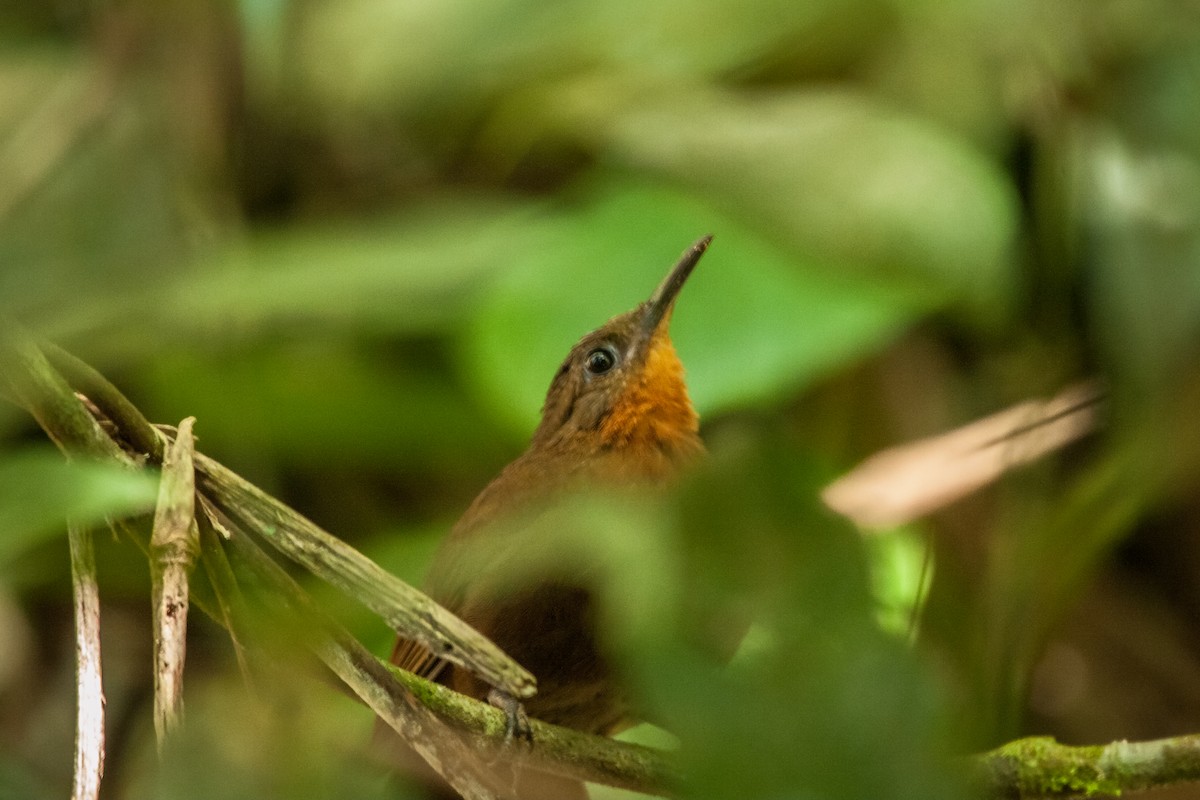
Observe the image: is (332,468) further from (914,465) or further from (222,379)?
(914,465)

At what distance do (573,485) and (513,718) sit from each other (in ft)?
2.00

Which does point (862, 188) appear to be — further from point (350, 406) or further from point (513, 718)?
point (513, 718)

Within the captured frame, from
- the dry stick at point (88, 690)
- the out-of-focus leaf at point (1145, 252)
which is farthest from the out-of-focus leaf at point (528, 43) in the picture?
the dry stick at point (88, 690)

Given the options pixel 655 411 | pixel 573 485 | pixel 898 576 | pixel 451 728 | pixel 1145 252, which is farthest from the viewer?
pixel 1145 252

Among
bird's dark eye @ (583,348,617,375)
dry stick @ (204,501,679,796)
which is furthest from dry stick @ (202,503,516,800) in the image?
bird's dark eye @ (583,348,617,375)

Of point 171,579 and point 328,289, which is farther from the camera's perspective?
point 328,289

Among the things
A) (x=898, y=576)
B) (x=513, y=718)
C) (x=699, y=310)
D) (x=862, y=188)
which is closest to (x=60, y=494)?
(x=513, y=718)

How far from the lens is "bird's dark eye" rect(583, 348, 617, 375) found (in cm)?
261

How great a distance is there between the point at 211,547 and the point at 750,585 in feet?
1.55

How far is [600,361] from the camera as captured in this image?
2.63m

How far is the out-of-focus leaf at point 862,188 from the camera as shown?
3.21m

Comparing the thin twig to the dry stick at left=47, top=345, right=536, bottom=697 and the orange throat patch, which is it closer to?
the dry stick at left=47, top=345, right=536, bottom=697

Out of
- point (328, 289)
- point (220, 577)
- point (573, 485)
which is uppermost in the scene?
point (328, 289)

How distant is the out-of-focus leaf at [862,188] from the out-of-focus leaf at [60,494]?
2102 mm
